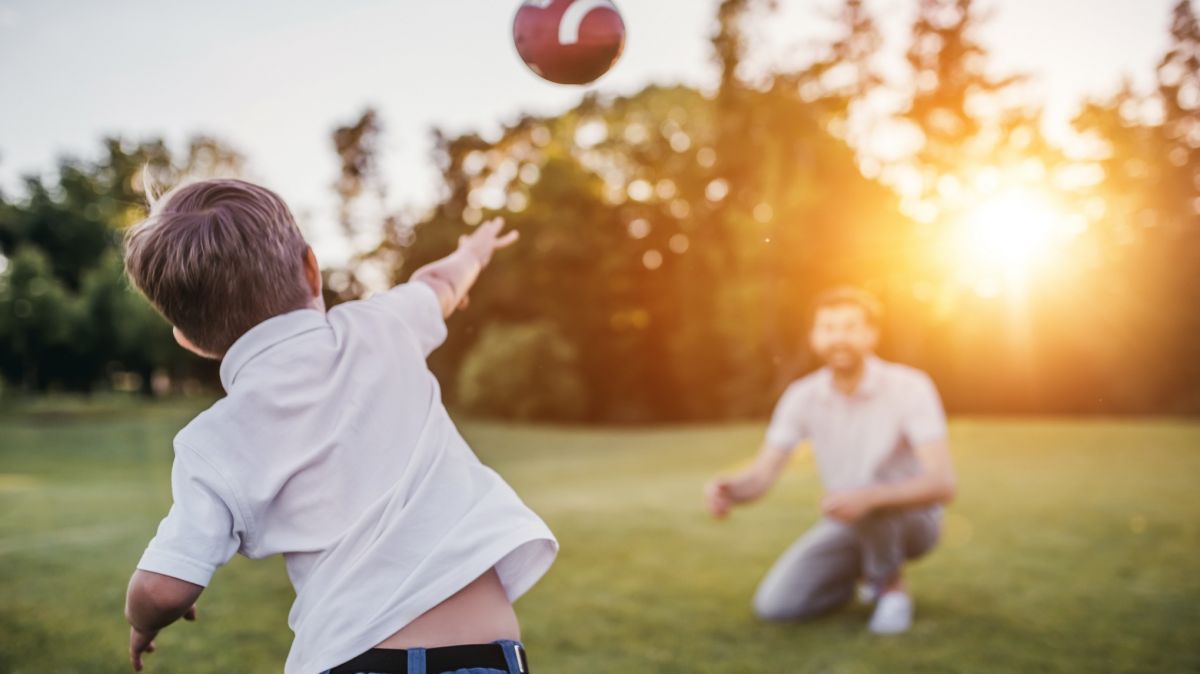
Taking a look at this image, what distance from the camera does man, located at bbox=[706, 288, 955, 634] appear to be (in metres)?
4.11

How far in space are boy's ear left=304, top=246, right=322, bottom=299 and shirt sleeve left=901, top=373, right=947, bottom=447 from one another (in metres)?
3.07

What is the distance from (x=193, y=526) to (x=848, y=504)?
2.95 metres

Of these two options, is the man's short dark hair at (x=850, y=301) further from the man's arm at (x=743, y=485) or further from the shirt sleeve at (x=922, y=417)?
the man's arm at (x=743, y=485)

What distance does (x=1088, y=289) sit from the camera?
2031cm

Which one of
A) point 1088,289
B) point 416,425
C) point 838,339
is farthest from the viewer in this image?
point 1088,289

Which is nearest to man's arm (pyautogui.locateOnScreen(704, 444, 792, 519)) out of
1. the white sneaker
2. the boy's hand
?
the white sneaker

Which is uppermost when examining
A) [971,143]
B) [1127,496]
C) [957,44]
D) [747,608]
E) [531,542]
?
[957,44]

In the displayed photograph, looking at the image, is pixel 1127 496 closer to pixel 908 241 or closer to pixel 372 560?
pixel 372 560

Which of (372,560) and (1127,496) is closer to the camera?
(372,560)

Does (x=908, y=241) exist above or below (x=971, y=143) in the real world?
below

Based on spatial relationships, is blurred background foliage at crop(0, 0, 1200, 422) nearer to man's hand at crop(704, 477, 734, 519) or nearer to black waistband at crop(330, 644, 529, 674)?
man's hand at crop(704, 477, 734, 519)

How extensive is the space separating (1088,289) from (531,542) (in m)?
21.6

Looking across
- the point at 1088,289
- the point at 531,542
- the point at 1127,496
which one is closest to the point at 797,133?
the point at 1088,289

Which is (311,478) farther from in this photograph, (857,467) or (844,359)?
(857,467)
